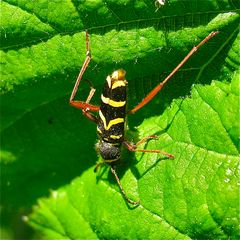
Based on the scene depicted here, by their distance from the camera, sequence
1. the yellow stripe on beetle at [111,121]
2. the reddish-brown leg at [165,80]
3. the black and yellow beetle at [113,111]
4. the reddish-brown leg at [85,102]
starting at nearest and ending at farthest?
the reddish-brown leg at [165,80] → the black and yellow beetle at [113,111] → the reddish-brown leg at [85,102] → the yellow stripe on beetle at [111,121]

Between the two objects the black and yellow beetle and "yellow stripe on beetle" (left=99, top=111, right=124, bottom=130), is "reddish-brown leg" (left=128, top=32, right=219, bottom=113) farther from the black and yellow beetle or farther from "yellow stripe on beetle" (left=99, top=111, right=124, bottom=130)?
"yellow stripe on beetle" (left=99, top=111, right=124, bottom=130)

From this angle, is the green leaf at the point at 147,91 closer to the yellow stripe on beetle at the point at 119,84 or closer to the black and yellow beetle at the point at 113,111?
the black and yellow beetle at the point at 113,111

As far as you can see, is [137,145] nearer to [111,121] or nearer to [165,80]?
[111,121]

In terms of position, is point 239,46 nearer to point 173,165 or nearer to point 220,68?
point 220,68

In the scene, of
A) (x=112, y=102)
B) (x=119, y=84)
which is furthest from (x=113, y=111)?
(x=119, y=84)

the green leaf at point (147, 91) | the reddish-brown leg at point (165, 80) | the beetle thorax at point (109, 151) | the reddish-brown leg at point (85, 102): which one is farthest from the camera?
the beetle thorax at point (109, 151)

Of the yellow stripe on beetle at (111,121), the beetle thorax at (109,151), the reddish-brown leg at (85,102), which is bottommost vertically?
the beetle thorax at (109,151)

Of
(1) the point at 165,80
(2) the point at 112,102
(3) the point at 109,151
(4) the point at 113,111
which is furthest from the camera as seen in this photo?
(3) the point at 109,151

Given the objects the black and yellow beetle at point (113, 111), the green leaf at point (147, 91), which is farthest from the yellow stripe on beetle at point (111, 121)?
the green leaf at point (147, 91)

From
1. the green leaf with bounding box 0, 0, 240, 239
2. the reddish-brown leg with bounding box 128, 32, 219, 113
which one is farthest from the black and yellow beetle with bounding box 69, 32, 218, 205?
the green leaf with bounding box 0, 0, 240, 239
